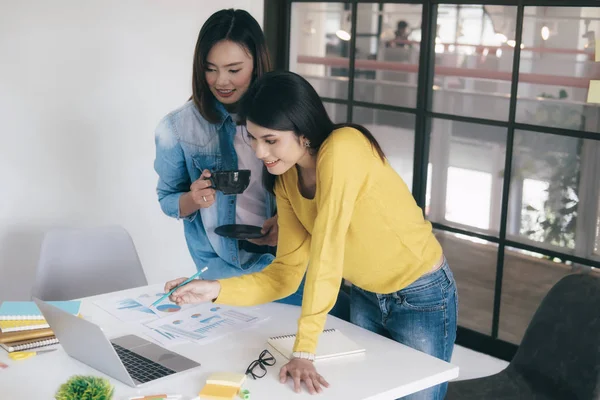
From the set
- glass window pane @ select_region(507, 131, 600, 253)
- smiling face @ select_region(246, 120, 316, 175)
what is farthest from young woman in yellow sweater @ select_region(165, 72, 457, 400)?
glass window pane @ select_region(507, 131, 600, 253)

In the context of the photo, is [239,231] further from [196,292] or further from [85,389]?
[85,389]

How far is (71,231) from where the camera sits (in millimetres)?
3057

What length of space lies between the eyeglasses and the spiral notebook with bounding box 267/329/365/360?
47 millimetres

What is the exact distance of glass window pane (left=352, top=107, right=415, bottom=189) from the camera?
3.42m

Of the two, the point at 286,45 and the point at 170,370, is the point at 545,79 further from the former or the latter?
the point at 170,370

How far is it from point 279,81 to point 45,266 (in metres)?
1.46

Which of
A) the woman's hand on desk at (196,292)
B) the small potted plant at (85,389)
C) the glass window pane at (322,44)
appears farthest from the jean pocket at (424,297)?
the glass window pane at (322,44)

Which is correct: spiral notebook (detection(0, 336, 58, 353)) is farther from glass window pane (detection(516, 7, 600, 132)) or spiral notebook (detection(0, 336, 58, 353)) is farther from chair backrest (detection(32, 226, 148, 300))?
glass window pane (detection(516, 7, 600, 132))

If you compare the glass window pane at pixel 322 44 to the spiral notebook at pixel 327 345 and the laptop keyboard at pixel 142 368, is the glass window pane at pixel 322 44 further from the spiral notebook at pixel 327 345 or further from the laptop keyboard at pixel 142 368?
the laptop keyboard at pixel 142 368

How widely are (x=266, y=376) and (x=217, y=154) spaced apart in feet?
3.27

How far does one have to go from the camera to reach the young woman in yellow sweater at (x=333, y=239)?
1.93 m

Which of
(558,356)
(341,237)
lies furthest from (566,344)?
(341,237)

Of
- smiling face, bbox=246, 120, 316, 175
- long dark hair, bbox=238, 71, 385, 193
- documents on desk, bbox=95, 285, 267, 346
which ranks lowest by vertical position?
documents on desk, bbox=95, 285, 267, 346

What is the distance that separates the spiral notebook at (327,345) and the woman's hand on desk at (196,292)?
0.21 metres
